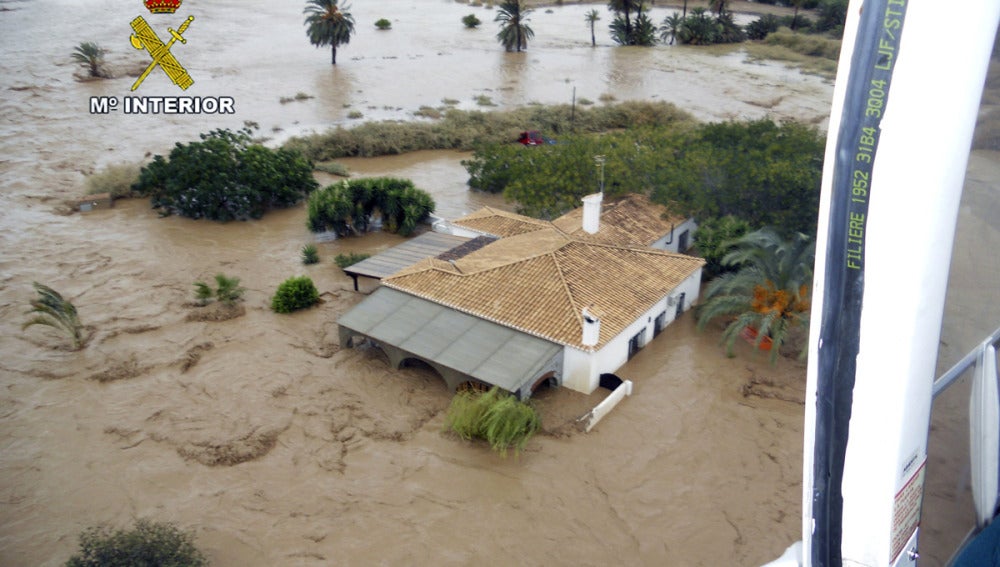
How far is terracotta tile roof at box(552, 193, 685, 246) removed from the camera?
24922 millimetres

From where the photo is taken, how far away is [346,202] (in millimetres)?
29766

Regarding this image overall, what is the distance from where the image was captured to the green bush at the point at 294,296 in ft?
78.5

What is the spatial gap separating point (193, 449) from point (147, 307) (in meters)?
9.00

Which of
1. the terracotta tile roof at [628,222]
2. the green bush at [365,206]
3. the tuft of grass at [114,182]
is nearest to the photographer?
the terracotta tile roof at [628,222]

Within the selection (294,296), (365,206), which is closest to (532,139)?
(365,206)

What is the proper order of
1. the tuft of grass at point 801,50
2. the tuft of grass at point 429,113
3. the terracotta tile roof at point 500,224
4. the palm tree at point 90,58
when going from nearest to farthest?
the terracotta tile roof at point 500,224 → the tuft of grass at point 429,113 → the palm tree at point 90,58 → the tuft of grass at point 801,50

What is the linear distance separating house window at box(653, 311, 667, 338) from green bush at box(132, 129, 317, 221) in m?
18.6

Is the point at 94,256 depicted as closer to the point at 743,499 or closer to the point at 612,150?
the point at 612,150

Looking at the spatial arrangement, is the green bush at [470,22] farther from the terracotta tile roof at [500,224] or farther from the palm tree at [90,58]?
the terracotta tile roof at [500,224]

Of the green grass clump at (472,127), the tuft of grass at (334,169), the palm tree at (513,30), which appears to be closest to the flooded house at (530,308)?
the tuft of grass at (334,169)

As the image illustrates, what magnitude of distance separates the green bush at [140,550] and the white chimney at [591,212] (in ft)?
49.3

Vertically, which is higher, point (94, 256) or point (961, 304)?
point (961, 304)

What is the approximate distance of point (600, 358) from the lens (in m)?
19.2

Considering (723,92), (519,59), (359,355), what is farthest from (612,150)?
(519,59)
